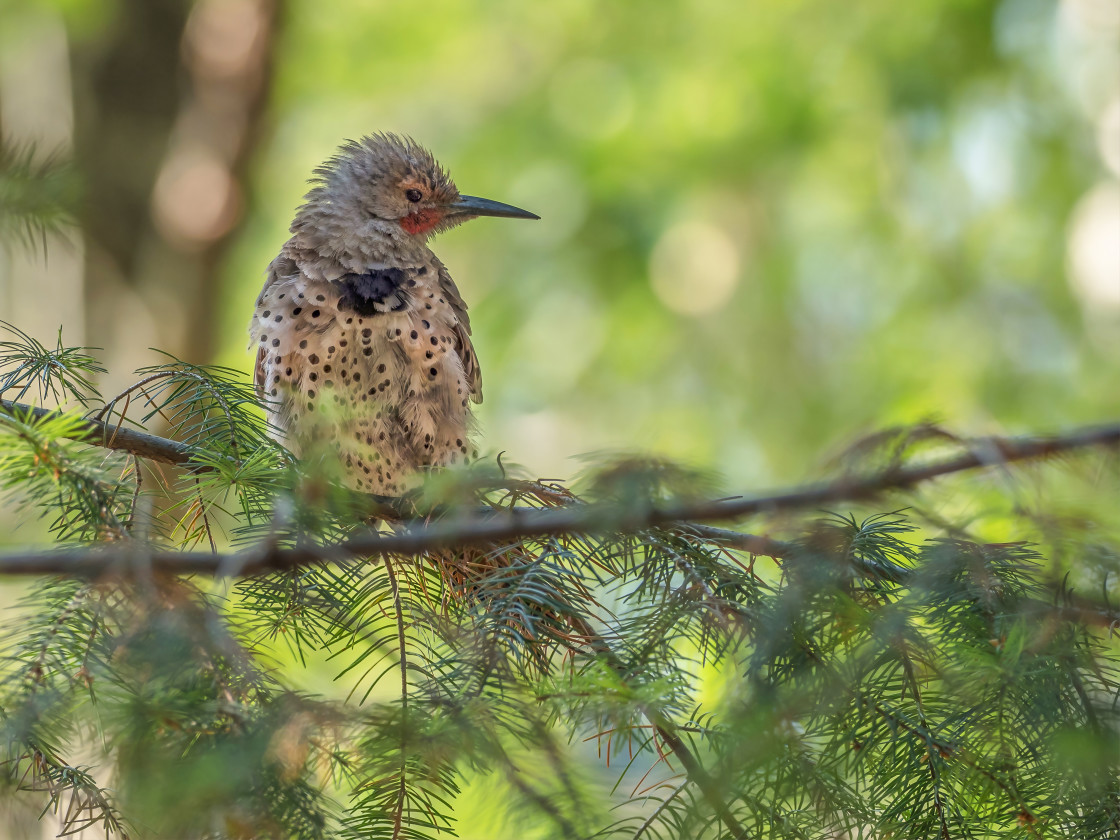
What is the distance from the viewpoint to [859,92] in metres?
7.55

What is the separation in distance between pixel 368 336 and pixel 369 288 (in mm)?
200

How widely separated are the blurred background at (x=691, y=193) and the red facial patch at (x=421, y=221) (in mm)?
2871

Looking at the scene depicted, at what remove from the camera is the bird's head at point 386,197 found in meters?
4.02

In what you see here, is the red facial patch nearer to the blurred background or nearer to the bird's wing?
the bird's wing

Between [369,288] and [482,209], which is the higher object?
[482,209]

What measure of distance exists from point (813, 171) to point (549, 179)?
206 cm

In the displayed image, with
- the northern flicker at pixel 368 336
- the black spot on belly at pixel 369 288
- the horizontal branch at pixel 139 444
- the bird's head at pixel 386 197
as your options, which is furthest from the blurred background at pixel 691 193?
the horizontal branch at pixel 139 444

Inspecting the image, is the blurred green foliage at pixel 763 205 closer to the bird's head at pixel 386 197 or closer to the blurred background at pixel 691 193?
the blurred background at pixel 691 193

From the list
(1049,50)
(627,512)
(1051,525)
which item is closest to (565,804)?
(627,512)

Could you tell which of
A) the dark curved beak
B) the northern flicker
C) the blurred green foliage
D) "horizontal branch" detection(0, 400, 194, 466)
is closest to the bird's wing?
the northern flicker

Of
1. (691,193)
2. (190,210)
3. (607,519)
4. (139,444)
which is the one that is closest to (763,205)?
(691,193)

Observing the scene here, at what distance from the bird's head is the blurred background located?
2.83 metres

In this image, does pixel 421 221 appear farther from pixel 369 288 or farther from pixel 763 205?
pixel 763 205

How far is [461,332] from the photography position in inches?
158
